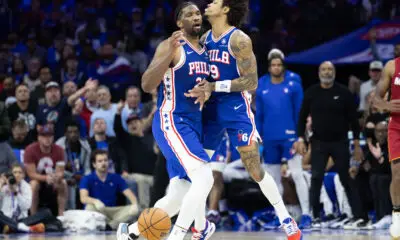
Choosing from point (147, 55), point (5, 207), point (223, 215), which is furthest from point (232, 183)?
point (147, 55)

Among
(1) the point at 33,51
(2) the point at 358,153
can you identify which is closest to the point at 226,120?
(2) the point at 358,153

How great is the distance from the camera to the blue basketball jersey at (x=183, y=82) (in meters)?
9.32

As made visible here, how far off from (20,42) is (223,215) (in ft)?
25.6

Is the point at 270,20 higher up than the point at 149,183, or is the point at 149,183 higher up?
the point at 270,20

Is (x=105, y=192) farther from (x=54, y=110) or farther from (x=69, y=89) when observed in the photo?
(x=69, y=89)

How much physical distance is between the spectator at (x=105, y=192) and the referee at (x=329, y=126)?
2.87m

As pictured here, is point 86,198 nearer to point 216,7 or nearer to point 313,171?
point 313,171

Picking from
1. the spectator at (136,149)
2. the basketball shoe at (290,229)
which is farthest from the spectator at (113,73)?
the basketball shoe at (290,229)

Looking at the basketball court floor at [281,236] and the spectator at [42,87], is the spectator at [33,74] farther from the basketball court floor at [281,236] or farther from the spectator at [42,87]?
the basketball court floor at [281,236]

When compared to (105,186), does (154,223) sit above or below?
below

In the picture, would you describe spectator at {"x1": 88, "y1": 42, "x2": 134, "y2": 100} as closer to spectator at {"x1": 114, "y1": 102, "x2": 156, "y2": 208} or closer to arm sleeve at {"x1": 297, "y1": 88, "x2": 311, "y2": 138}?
spectator at {"x1": 114, "y1": 102, "x2": 156, "y2": 208}

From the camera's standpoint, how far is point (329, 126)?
14.5m

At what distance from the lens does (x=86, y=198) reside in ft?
49.1

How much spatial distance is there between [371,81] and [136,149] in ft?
14.3
